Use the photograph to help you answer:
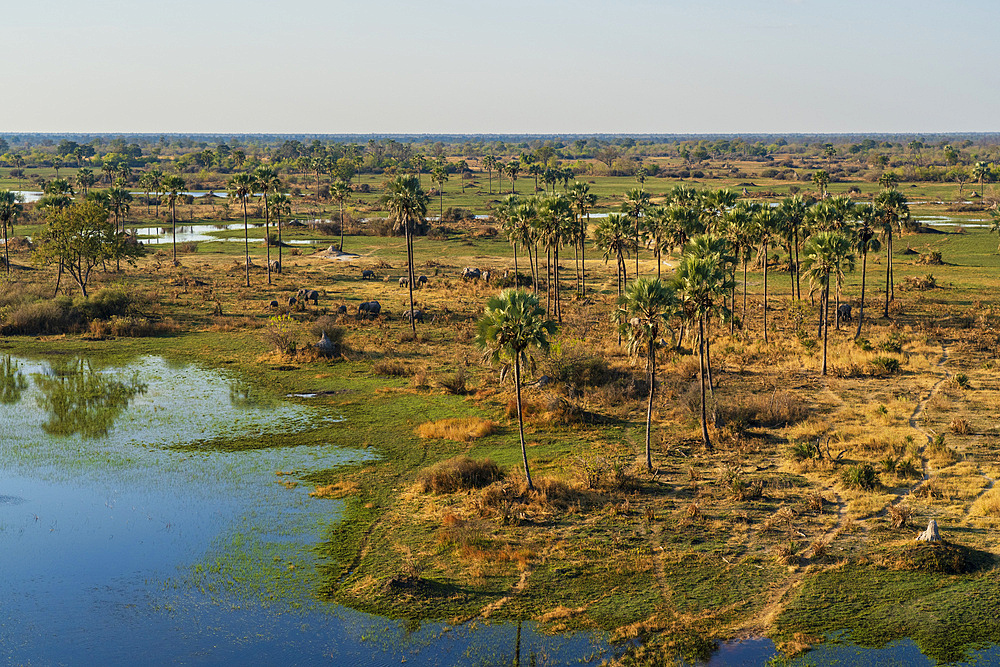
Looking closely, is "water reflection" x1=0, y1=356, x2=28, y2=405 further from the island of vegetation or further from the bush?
the bush

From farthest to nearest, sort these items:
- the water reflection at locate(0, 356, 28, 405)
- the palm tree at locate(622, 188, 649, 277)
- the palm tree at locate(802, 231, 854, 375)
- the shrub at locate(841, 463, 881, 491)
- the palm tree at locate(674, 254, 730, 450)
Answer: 1. the palm tree at locate(622, 188, 649, 277)
2. the palm tree at locate(802, 231, 854, 375)
3. the water reflection at locate(0, 356, 28, 405)
4. the palm tree at locate(674, 254, 730, 450)
5. the shrub at locate(841, 463, 881, 491)

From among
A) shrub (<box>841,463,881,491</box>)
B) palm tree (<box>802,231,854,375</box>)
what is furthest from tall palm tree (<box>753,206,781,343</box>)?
shrub (<box>841,463,881,491</box>)

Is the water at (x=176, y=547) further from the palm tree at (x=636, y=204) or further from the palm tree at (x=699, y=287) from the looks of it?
the palm tree at (x=636, y=204)

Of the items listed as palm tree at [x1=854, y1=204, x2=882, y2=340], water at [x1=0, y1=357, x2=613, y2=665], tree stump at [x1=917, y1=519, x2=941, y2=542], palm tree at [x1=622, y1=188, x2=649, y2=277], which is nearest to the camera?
water at [x1=0, y1=357, x2=613, y2=665]

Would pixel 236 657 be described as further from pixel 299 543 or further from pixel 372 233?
pixel 372 233

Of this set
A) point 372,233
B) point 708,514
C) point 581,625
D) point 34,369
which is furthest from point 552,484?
point 372,233

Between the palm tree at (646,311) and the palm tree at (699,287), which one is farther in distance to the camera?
the palm tree at (699,287)

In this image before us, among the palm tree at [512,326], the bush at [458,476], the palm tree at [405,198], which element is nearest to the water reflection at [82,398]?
the bush at [458,476]
